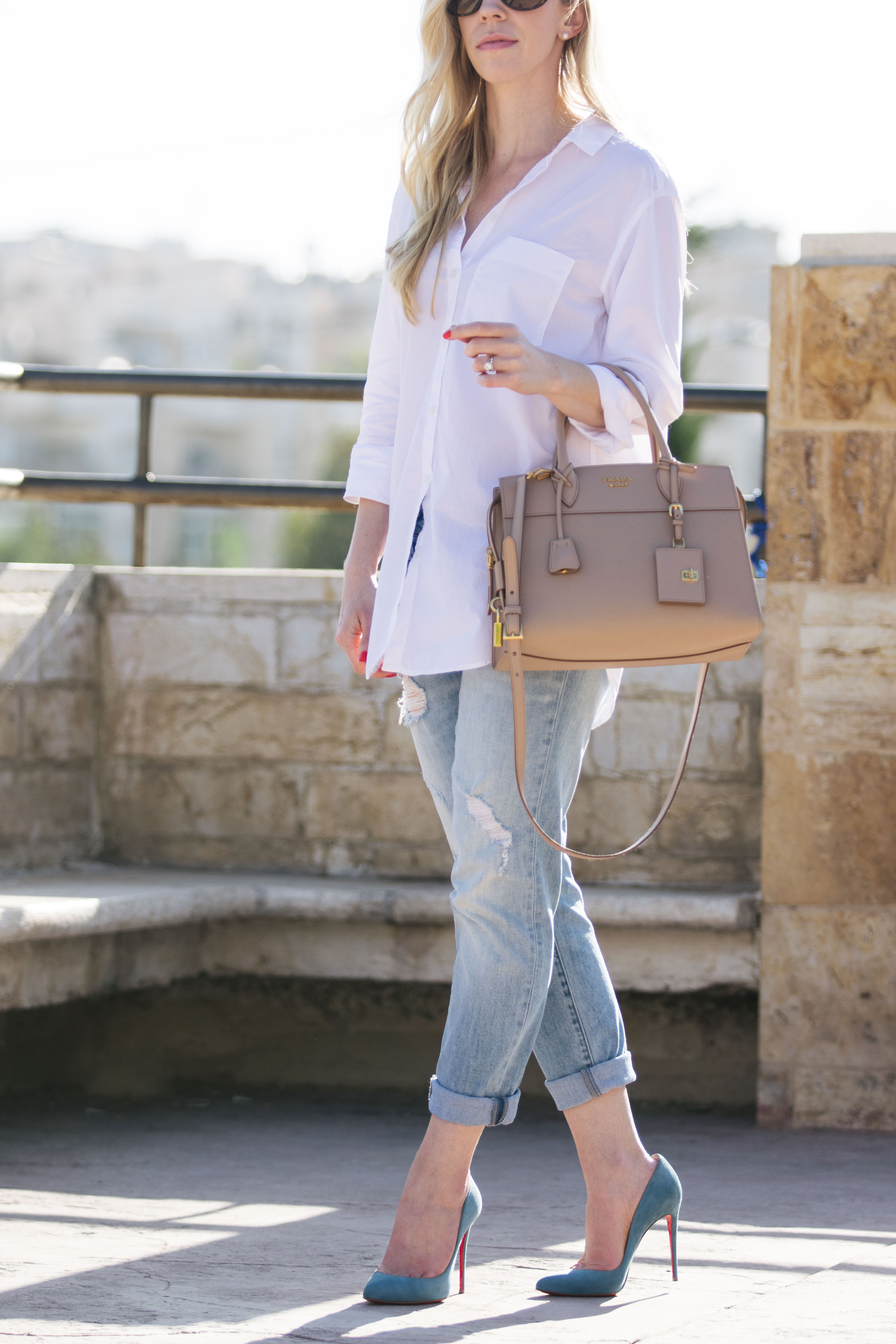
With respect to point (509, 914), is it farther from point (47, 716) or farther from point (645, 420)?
point (47, 716)

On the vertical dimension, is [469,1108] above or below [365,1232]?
above

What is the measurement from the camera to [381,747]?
4141 millimetres

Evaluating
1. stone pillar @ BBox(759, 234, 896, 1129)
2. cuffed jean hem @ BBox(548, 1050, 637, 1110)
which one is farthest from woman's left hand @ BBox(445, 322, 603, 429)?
stone pillar @ BBox(759, 234, 896, 1129)

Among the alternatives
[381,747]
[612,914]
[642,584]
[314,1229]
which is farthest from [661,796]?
[642,584]

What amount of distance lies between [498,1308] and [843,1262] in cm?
57

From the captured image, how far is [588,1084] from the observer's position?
2.12 meters

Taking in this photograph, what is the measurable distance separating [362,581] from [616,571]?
51 centimetres

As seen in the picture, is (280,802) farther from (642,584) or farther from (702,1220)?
(642,584)

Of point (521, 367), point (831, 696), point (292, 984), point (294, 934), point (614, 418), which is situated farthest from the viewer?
point (292, 984)

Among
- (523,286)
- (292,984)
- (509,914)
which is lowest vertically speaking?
(292,984)

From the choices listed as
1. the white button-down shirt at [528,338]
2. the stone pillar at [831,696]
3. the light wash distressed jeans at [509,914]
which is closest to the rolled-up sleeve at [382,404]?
the white button-down shirt at [528,338]

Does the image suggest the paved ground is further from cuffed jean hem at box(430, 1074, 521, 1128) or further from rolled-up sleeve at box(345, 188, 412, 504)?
rolled-up sleeve at box(345, 188, 412, 504)

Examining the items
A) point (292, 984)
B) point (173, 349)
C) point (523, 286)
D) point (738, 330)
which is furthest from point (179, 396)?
point (173, 349)

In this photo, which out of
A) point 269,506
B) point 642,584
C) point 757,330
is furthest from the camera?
point 757,330
